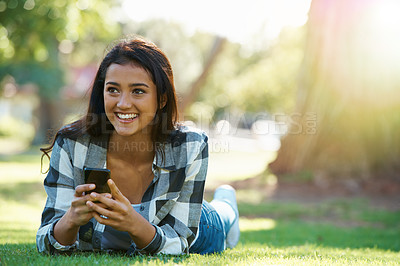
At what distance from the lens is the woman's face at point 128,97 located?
310cm

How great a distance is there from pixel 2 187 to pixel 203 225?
8971 millimetres

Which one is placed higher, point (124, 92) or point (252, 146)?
point (124, 92)

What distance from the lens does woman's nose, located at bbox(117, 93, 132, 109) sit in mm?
3064

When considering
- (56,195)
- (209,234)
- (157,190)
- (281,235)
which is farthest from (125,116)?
(281,235)

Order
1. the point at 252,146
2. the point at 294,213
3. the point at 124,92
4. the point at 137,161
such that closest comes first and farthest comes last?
1. the point at 124,92
2. the point at 137,161
3. the point at 294,213
4. the point at 252,146

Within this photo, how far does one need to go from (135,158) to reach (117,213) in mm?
820

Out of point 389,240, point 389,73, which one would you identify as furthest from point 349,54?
point 389,240

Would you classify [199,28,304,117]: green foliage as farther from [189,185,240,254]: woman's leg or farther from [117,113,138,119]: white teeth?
[117,113,138,119]: white teeth

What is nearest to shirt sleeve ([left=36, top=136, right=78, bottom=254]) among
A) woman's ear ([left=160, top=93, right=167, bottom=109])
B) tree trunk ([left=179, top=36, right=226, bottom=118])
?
woman's ear ([left=160, top=93, right=167, bottom=109])

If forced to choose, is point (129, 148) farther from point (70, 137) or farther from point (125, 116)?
point (70, 137)

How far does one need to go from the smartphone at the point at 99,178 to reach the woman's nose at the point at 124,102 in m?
0.66

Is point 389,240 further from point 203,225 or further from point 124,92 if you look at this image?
point 124,92

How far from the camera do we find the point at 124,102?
3068 millimetres

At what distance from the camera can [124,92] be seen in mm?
3109
